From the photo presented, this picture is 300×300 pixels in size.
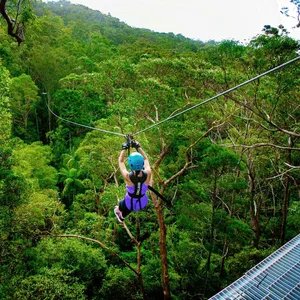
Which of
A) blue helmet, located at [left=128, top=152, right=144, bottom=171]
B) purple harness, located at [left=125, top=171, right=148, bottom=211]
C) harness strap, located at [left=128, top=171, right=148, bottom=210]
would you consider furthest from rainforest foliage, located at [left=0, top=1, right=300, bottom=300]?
blue helmet, located at [left=128, top=152, right=144, bottom=171]

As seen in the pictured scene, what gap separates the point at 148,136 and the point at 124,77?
10.9 ft

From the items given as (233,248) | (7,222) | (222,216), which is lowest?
(233,248)

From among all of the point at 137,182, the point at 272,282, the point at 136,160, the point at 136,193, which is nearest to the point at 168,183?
the point at 272,282

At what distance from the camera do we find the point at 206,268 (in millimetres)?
8414

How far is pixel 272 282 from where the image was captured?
14.5 feet

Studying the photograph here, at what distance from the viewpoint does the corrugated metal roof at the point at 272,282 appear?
162 inches

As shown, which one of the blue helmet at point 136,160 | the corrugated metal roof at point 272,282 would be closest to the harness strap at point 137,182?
the blue helmet at point 136,160

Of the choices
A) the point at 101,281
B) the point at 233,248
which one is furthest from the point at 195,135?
the point at 101,281

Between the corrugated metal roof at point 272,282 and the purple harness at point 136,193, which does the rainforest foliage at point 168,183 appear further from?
the corrugated metal roof at point 272,282

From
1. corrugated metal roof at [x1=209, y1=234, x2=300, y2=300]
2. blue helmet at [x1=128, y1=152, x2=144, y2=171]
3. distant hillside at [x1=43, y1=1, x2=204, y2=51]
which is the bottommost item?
corrugated metal roof at [x1=209, y1=234, x2=300, y2=300]

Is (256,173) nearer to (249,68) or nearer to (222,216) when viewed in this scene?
(222,216)

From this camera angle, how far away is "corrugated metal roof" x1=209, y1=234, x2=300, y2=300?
4.12 meters

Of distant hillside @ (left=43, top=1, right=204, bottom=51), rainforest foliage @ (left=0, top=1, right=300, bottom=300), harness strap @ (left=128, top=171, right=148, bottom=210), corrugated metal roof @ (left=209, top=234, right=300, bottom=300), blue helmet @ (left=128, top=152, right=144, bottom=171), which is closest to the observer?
blue helmet @ (left=128, top=152, right=144, bottom=171)

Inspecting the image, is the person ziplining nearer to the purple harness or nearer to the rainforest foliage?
the purple harness
